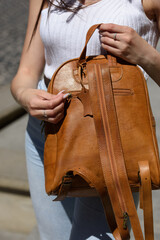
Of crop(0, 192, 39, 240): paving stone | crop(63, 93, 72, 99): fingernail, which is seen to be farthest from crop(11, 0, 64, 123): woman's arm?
crop(0, 192, 39, 240): paving stone

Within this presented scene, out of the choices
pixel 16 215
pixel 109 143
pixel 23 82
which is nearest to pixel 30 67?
pixel 23 82

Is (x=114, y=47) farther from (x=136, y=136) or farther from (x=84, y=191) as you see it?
(x=84, y=191)

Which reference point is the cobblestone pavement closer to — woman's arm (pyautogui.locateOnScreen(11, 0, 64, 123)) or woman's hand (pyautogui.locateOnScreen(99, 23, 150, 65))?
woman's arm (pyautogui.locateOnScreen(11, 0, 64, 123))

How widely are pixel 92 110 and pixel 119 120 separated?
0.30 feet

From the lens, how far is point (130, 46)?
1.16 metres

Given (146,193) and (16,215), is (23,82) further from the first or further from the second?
(16,215)

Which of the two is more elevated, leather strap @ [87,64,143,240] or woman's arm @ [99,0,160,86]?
woman's arm @ [99,0,160,86]

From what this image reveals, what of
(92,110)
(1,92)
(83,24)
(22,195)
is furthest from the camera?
(1,92)

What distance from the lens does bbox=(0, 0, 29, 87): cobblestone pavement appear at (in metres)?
5.62

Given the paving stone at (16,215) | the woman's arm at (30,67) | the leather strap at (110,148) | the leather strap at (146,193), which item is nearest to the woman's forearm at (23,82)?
the woman's arm at (30,67)

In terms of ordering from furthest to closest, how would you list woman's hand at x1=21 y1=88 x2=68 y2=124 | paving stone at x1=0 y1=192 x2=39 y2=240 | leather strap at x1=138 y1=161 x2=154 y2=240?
paving stone at x1=0 y1=192 x2=39 y2=240 < woman's hand at x1=21 y1=88 x2=68 y2=124 < leather strap at x1=138 y1=161 x2=154 y2=240

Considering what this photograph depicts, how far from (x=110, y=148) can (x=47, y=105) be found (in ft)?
0.84

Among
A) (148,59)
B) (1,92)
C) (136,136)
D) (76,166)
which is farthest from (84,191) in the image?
(1,92)

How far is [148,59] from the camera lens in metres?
1.18
